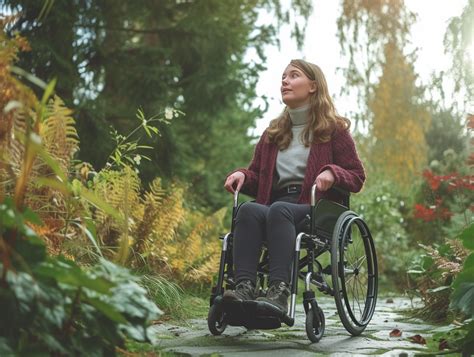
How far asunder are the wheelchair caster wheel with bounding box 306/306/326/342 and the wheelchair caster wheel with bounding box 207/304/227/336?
1.05ft

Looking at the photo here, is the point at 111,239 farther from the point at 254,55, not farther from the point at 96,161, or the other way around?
the point at 254,55

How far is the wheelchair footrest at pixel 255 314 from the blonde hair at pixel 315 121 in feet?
2.87

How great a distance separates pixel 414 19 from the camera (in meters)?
7.97

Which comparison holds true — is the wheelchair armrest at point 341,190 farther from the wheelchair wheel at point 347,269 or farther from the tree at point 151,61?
the tree at point 151,61

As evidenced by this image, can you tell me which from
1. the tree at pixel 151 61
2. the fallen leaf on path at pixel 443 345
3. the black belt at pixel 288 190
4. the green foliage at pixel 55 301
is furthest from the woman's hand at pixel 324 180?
the tree at pixel 151 61

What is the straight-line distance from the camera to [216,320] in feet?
8.74

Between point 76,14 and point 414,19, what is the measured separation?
400cm

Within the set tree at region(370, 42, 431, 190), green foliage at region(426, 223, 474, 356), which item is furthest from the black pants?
tree at region(370, 42, 431, 190)

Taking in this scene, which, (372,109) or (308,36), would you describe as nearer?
(308,36)

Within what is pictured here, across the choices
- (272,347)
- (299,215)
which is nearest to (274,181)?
(299,215)

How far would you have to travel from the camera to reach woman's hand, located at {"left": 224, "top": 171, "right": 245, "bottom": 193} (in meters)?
2.91

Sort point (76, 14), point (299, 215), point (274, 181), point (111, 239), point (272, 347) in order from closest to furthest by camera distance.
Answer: point (272, 347), point (299, 215), point (274, 181), point (111, 239), point (76, 14)

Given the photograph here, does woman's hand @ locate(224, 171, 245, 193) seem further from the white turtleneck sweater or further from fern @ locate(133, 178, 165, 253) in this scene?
fern @ locate(133, 178, 165, 253)

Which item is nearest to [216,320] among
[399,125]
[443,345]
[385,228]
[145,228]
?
[443,345]
